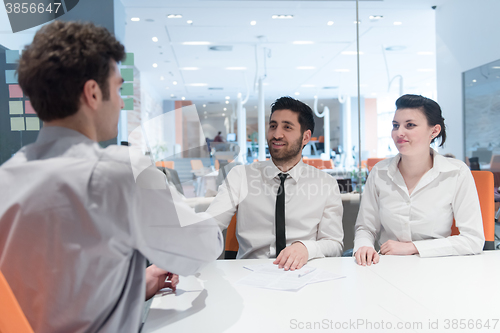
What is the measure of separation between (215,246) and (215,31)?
718 cm

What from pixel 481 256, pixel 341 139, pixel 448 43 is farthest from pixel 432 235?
pixel 341 139

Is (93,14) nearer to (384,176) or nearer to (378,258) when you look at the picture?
(384,176)

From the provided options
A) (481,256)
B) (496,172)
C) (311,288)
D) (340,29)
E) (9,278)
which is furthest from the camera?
(340,29)

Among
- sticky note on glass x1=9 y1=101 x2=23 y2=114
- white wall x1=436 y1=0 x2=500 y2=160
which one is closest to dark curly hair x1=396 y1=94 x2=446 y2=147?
sticky note on glass x1=9 y1=101 x2=23 y2=114

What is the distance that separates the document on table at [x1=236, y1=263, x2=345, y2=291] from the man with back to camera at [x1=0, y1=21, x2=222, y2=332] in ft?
1.50

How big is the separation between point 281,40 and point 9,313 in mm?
8015

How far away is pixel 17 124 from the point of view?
3068mm

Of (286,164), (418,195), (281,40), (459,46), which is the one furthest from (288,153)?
(281,40)

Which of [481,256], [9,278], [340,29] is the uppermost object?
[340,29]

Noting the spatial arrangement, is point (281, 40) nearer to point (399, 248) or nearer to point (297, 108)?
point (297, 108)

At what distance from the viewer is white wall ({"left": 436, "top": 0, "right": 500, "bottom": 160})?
4.67m

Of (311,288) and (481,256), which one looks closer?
(311,288)

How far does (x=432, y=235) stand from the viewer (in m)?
1.76

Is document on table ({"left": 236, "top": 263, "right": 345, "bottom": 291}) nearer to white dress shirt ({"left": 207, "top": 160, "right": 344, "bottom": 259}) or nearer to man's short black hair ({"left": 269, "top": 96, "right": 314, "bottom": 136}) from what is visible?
white dress shirt ({"left": 207, "top": 160, "right": 344, "bottom": 259})
